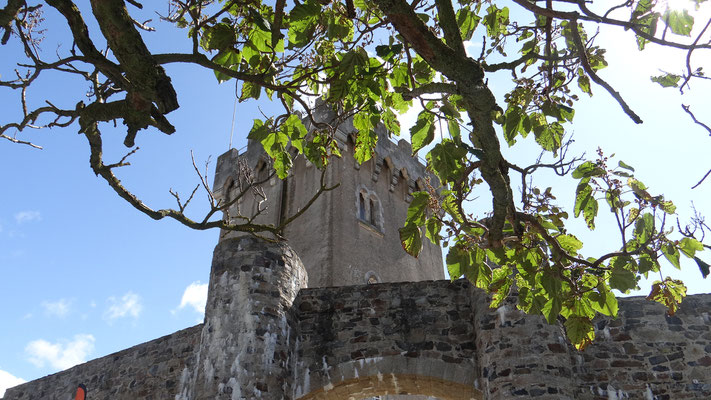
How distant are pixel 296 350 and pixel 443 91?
4829mm

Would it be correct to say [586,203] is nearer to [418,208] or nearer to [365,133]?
[418,208]

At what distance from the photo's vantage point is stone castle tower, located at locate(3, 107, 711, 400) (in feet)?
21.4

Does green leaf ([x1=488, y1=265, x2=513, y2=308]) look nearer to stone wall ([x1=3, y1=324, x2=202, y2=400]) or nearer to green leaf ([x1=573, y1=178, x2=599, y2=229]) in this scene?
green leaf ([x1=573, y1=178, x2=599, y2=229])

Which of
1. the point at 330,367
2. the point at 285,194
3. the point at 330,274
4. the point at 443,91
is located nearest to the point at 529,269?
the point at 443,91

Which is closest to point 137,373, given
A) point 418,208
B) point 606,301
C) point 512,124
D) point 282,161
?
point 282,161

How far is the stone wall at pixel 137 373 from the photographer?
326 inches

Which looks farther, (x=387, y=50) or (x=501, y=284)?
(x=501, y=284)

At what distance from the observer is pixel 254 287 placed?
24.4ft

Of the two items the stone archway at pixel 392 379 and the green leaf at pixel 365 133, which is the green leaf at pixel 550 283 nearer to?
the green leaf at pixel 365 133

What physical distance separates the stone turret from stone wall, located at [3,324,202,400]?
181 inches

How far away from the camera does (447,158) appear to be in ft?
11.7

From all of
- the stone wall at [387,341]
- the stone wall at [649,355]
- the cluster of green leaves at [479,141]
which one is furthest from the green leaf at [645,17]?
the stone wall at [387,341]

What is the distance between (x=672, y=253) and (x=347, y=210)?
1123cm

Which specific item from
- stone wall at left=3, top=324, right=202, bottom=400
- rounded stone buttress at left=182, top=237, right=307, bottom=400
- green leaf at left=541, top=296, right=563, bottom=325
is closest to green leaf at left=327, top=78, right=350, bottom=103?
green leaf at left=541, top=296, right=563, bottom=325
